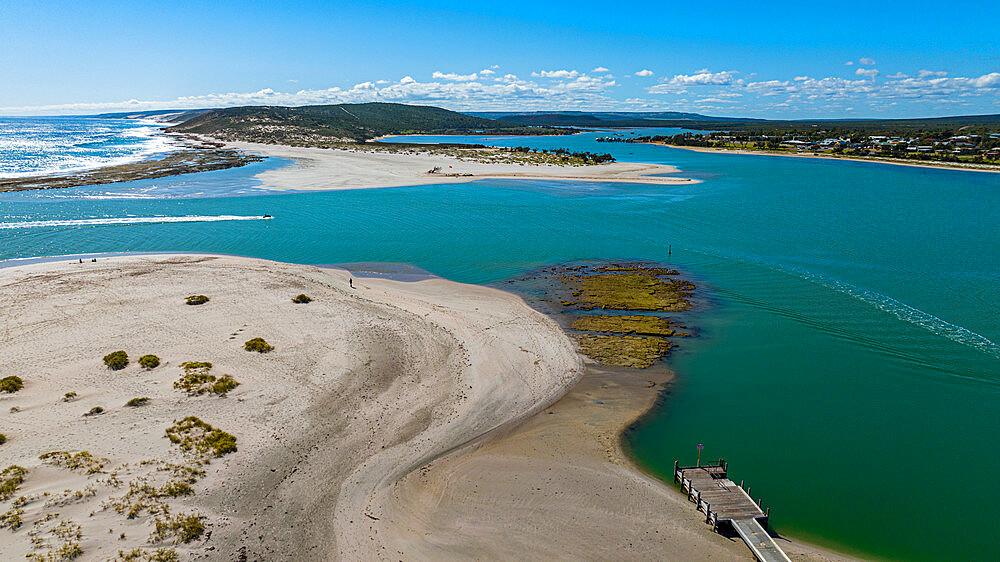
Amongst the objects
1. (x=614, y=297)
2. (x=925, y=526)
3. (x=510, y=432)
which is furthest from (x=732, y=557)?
(x=614, y=297)

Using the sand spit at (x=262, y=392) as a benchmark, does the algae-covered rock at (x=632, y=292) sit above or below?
above

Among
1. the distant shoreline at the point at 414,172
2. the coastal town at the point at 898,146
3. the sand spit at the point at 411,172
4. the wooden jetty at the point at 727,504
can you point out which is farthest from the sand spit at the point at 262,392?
the coastal town at the point at 898,146

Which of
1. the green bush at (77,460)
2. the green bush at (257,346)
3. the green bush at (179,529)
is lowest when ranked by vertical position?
the green bush at (179,529)

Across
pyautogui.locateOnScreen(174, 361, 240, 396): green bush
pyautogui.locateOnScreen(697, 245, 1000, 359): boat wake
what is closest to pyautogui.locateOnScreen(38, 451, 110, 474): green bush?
pyautogui.locateOnScreen(174, 361, 240, 396): green bush

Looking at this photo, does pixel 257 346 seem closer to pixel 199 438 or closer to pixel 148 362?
pixel 148 362

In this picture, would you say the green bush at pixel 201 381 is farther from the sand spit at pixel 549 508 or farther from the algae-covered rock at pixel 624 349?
the algae-covered rock at pixel 624 349

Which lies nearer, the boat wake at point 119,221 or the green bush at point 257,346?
the green bush at point 257,346

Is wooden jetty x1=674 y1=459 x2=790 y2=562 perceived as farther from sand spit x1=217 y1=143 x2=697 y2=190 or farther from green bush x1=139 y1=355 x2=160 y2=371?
sand spit x1=217 y1=143 x2=697 y2=190
